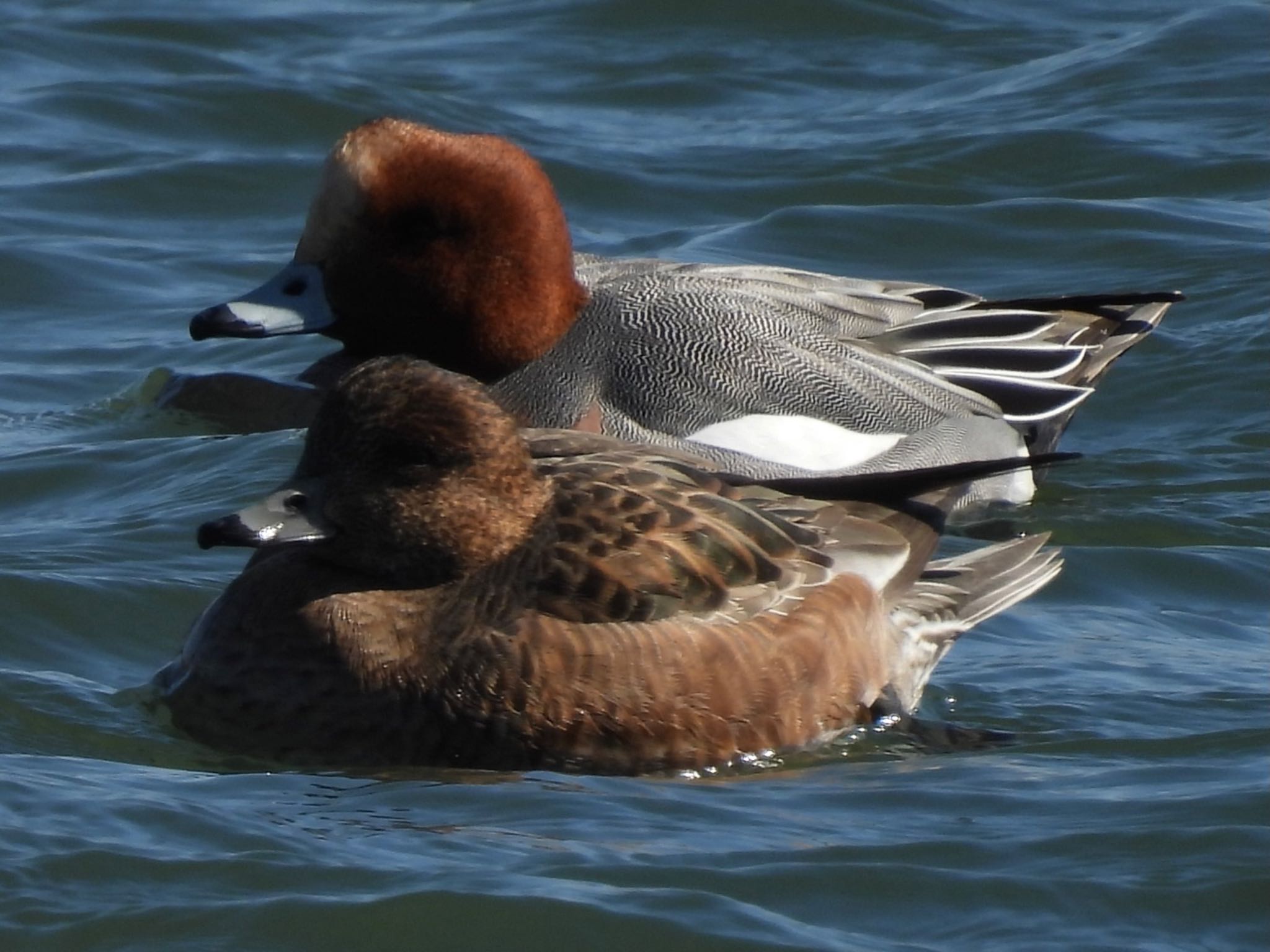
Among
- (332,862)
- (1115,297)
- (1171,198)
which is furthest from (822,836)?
(1171,198)

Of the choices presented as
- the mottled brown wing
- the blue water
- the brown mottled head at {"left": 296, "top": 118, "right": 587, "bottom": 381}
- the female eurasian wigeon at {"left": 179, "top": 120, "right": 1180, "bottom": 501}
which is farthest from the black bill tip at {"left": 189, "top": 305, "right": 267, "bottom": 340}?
the mottled brown wing

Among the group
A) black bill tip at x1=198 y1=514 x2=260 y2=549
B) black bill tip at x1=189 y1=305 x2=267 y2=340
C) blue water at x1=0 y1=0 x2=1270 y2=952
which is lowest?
blue water at x1=0 y1=0 x2=1270 y2=952

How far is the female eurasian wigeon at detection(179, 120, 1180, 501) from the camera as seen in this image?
25.0 ft

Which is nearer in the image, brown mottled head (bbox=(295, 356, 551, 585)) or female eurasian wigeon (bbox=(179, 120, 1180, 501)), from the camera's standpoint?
brown mottled head (bbox=(295, 356, 551, 585))

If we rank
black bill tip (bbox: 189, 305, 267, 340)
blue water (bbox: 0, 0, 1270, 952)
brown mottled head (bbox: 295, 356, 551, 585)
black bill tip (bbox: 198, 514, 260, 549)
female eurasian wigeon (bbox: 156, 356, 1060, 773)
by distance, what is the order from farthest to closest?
black bill tip (bbox: 189, 305, 267, 340) → brown mottled head (bbox: 295, 356, 551, 585) → female eurasian wigeon (bbox: 156, 356, 1060, 773) → black bill tip (bbox: 198, 514, 260, 549) → blue water (bbox: 0, 0, 1270, 952)

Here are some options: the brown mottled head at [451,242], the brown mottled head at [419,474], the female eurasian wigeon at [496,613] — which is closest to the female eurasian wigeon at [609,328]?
the brown mottled head at [451,242]

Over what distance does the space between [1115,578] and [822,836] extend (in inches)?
104

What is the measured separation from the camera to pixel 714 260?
418 inches

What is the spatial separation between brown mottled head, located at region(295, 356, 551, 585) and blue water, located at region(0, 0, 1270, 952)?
57 centimetres

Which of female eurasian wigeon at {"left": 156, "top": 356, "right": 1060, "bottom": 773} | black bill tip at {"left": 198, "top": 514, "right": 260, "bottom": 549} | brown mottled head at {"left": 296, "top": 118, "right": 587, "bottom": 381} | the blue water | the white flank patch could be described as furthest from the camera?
brown mottled head at {"left": 296, "top": 118, "right": 587, "bottom": 381}

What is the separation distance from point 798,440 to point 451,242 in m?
1.24

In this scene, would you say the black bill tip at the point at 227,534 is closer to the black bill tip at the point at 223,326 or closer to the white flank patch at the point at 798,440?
the white flank patch at the point at 798,440

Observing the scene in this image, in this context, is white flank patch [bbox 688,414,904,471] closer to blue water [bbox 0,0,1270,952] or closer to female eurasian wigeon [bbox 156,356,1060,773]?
blue water [bbox 0,0,1270,952]

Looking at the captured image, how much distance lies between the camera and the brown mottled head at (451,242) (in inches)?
303
